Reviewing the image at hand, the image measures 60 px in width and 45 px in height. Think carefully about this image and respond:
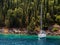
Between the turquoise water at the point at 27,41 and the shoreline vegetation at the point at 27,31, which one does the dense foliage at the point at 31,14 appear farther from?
the turquoise water at the point at 27,41

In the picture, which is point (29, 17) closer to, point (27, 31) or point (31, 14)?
point (31, 14)

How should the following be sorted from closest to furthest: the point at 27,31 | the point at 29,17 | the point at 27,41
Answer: the point at 27,41 < the point at 27,31 < the point at 29,17

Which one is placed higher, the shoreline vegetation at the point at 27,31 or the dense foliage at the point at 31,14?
the dense foliage at the point at 31,14

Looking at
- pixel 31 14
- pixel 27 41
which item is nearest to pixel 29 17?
pixel 31 14

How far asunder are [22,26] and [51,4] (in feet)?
35.7

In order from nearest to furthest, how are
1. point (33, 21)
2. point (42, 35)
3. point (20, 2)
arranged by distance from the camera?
point (42, 35) → point (33, 21) → point (20, 2)

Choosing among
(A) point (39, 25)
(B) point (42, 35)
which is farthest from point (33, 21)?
(B) point (42, 35)

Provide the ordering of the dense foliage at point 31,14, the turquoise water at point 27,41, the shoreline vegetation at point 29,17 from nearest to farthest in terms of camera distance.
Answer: the turquoise water at point 27,41 < the shoreline vegetation at point 29,17 < the dense foliage at point 31,14

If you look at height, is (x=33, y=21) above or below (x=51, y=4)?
below

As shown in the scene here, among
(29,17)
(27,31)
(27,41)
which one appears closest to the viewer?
(27,41)

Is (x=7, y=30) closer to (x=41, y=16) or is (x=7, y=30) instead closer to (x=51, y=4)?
(x=41, y=16)

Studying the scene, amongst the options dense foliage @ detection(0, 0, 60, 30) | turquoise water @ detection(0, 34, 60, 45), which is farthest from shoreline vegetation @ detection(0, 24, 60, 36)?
turquoise water @ detection(0, 34, 60, 45)

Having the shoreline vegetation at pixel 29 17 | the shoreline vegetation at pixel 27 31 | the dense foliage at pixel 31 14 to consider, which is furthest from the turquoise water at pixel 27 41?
the dense foliage at pixel 31 14

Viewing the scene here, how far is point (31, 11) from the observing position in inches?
2724
